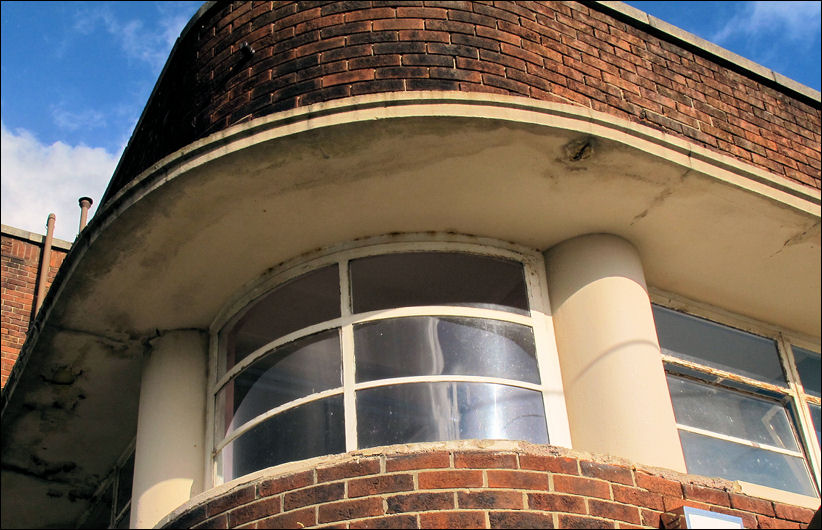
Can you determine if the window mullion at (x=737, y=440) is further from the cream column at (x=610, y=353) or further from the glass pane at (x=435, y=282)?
the glass pane at (x=435, y=282)

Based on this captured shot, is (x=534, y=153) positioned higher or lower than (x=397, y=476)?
higher

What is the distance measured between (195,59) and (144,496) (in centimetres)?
323

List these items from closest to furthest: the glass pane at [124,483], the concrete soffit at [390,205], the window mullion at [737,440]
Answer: the concrete soffit at [390,205] → the window mullion at [737,440] → the glass pane at [124,483]

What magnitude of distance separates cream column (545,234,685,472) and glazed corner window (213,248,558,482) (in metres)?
0.22

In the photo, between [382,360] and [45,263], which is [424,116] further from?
[45,263]

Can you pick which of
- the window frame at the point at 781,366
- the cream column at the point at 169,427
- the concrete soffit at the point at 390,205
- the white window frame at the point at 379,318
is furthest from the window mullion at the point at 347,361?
the window frame at the point at 781,366

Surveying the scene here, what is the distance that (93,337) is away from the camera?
8859 mm

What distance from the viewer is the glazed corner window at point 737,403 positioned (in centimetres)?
837

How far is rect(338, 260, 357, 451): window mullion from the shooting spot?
24.0 ft

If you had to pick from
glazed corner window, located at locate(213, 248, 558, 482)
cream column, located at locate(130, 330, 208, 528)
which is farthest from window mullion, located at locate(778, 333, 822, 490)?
cream column, located at locate(130, 330, 208, 528)

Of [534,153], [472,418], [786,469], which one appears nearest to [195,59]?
[534,153]

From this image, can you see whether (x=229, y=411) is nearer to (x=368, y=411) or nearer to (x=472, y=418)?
(x=368, y=411)

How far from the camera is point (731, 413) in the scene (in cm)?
870

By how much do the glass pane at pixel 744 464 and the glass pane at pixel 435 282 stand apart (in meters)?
1.58
